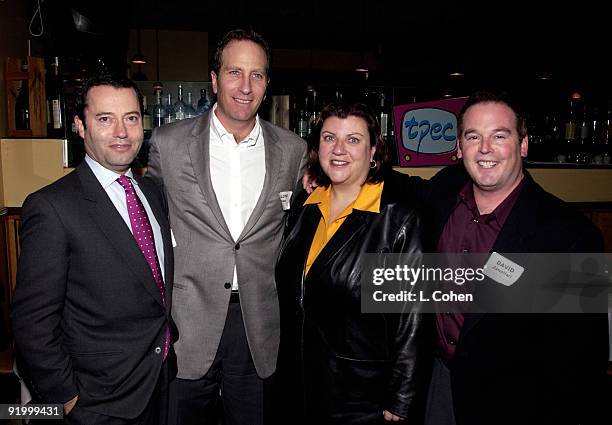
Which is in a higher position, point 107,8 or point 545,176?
point 107,8

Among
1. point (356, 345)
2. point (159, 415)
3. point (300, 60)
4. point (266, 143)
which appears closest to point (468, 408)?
point (356, 345)

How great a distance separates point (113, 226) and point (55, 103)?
217 centimetres

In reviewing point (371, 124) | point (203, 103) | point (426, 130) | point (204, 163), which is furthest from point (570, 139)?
point (204, 163)

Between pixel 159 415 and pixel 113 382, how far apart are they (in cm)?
29

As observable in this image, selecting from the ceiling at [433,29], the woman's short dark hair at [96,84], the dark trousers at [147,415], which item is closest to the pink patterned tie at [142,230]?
the dark trousers at [147,415]

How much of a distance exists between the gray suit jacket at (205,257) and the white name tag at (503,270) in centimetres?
89

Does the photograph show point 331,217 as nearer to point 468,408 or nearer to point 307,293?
point 307,293

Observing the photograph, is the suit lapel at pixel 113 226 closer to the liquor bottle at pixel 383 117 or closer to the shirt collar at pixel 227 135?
the shirt collar at pixel 227 135

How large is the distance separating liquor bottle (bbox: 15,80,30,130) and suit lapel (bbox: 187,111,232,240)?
5.49 ft

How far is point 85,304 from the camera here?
158cm

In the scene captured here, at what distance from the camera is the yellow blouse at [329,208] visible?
6.03 ft

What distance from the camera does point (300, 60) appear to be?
1114cm

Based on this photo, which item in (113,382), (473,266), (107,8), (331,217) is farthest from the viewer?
(107,8)

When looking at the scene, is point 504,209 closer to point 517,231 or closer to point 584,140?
point 517,231
